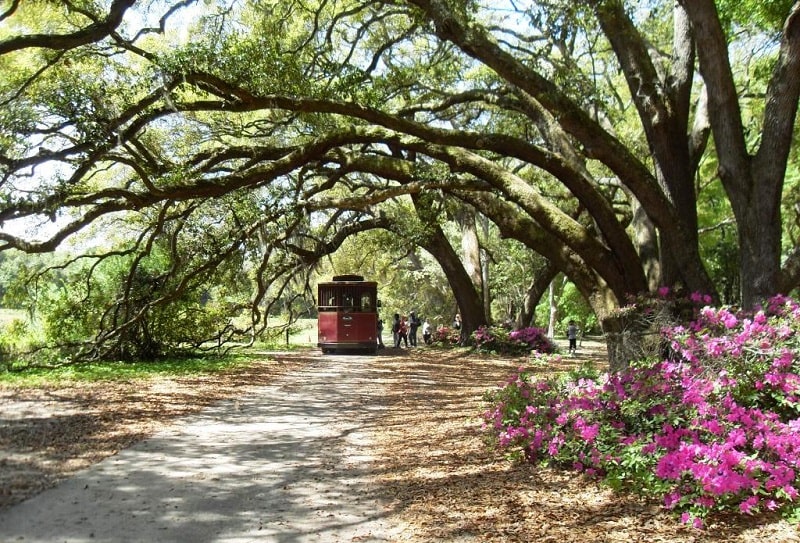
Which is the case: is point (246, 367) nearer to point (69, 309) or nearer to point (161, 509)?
point (69, 309)

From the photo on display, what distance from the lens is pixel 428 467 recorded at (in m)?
6.54

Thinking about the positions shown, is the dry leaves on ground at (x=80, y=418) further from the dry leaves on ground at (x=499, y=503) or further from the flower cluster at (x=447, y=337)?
the flower cluster at (x=447, y=337)

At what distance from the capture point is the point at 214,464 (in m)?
6.39

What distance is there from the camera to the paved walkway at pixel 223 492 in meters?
4.44

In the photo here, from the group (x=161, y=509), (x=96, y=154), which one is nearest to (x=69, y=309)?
(x=96, y=154)

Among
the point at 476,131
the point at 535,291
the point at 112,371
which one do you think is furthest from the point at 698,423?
the point at 535,291

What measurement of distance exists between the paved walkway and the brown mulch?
28cm

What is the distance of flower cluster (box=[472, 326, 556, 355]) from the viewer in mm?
22469

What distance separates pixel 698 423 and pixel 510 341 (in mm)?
17762

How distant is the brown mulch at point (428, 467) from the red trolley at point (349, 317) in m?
11.0

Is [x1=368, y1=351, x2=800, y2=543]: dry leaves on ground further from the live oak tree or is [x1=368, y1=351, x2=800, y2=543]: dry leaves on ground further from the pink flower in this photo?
the live oak tree

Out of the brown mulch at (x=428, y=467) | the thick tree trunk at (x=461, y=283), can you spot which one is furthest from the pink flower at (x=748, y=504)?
the thick tree trunk at (x=461, y=283)

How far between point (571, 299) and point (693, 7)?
96.2ft

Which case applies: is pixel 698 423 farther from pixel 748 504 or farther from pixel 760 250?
pixel 760 250
